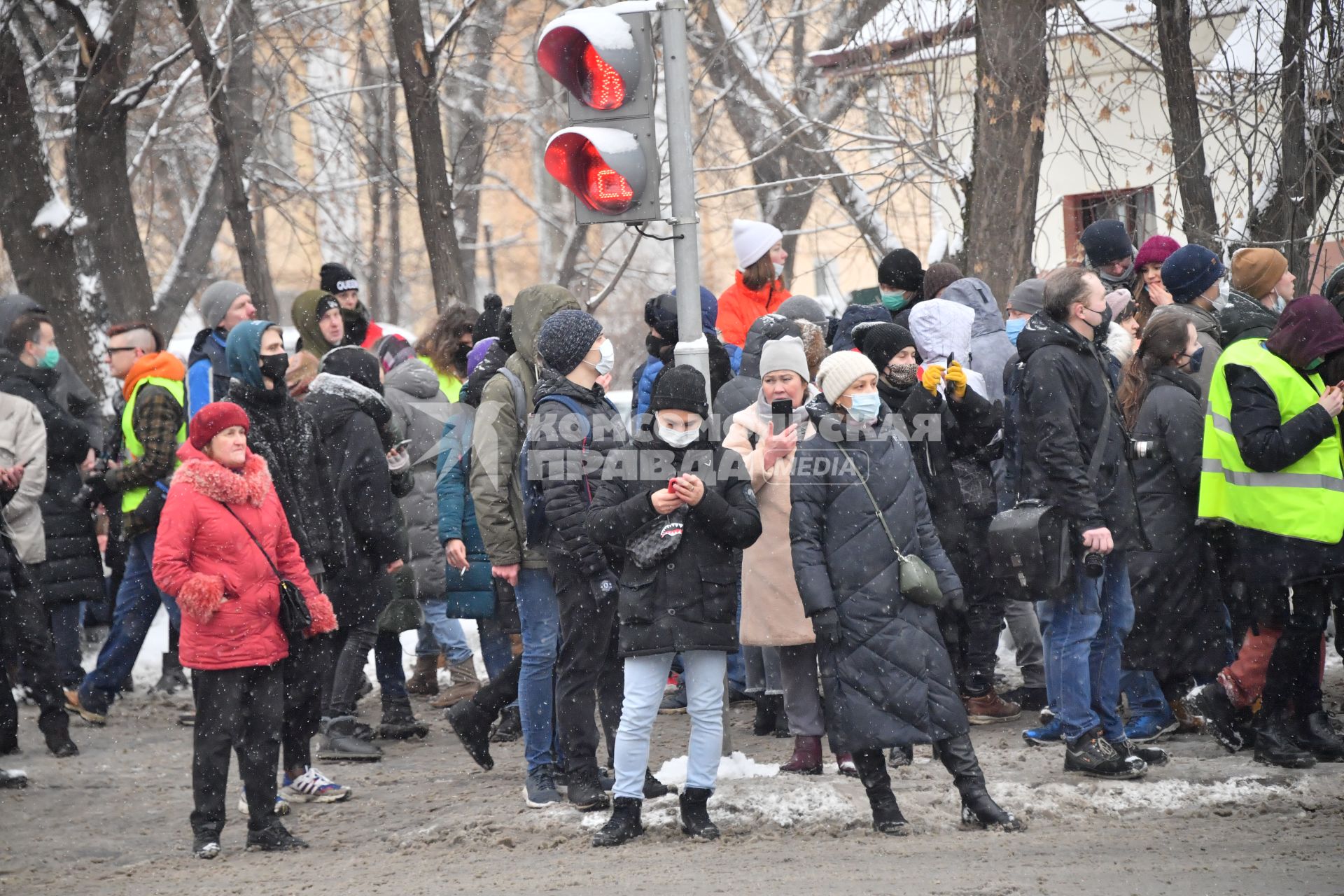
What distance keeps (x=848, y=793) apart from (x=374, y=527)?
2.73 meters

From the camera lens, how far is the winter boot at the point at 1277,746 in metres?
6.83

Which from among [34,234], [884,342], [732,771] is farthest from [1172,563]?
[34,234]

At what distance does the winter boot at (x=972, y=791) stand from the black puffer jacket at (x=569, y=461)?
5.11 feet

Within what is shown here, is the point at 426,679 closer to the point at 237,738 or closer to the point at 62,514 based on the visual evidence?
the point at 62,514

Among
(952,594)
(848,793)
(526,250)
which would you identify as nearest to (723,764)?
(848,793)

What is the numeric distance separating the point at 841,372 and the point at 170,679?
599cm

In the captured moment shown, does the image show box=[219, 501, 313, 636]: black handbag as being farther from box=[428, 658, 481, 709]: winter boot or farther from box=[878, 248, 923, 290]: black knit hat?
box=[878, 248, 923, 290]: black knit hat

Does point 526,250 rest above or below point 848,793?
above

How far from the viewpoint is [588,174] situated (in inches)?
258

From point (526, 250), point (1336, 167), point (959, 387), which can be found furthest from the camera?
point (526, 250)

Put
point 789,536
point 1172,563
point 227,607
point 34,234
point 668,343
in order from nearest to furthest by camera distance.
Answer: point 227,607 < point 789,536 < point 1172,563 < point 668,343 < point 34,234

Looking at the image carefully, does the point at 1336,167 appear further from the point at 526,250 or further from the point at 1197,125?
the point at 526,250

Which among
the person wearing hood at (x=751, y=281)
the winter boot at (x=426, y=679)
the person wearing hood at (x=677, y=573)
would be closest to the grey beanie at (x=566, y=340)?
the person wearing hood at (x=677, y=573)

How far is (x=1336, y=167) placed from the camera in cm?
988
